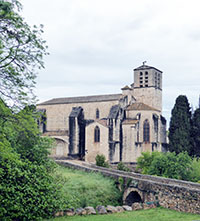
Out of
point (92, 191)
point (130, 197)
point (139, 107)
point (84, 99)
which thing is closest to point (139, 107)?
point (139, 107)

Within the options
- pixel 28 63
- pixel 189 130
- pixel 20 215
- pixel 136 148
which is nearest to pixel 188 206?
pixel 20 215

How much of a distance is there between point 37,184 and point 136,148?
97.5ft

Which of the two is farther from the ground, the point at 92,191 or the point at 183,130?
the point at 183,130

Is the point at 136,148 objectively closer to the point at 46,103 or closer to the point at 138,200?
the point at 46,103

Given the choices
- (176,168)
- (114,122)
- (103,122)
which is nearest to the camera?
(176,168)

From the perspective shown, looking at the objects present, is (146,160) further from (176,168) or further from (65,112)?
(65,112)

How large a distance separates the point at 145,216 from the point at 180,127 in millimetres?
24956

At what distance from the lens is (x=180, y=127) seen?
132 feet

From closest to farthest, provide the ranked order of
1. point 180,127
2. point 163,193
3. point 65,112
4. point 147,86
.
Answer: point 163,193 < point 180,127 < point 147,86 < point 65,112

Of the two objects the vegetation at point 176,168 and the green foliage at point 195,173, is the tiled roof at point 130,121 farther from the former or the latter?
the green foliage at point 195,173

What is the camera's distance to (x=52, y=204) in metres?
16.6

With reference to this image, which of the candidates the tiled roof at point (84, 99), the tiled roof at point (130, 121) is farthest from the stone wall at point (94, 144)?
the tiled roof at point (84, 99)

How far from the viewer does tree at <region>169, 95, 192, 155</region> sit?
39625 millimetres

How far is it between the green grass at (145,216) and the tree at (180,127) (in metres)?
22.7
